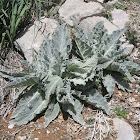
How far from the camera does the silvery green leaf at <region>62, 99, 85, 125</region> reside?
105 inches

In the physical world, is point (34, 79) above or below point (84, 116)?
→ above

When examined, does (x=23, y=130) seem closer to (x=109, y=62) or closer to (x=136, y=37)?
(x=109, y=62)

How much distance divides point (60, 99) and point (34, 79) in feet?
1.52

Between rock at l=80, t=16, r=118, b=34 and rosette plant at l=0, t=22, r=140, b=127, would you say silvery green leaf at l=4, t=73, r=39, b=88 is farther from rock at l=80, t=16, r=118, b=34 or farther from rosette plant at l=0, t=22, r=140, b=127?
rock at l=80, t=16, r=118, b=34

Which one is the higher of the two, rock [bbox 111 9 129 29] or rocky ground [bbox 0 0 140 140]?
rock [bbox 111 9 129 29]

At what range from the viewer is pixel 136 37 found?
3.52 meters

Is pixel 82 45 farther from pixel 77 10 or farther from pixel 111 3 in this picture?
pixel 111 3

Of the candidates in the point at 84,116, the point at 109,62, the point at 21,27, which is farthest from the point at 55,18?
the point at 84,116

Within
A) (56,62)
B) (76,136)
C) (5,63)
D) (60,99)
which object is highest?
(56,62)

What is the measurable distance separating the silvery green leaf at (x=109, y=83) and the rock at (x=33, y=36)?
48.0 inches

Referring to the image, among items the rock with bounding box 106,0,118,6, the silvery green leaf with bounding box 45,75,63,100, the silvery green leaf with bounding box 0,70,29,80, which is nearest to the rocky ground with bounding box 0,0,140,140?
the silvery green leaf with bounding box 0,70,29,80

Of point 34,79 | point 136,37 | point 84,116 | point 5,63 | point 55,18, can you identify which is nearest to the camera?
point 34,79

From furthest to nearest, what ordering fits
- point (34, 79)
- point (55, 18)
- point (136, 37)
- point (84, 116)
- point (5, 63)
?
point (55, 18) < point (136, 37) < point (5, 63) < point (84, 116) < point (34, 79)

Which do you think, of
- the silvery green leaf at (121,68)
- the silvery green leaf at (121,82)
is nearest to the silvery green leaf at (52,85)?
the silvery green leaf at (121,68)
